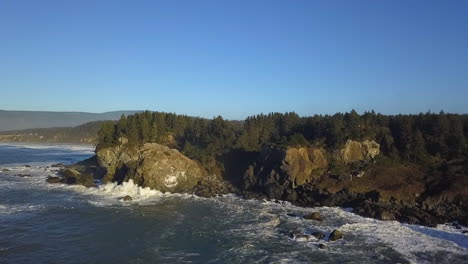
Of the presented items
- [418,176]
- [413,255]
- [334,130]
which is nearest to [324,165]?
[334,130]

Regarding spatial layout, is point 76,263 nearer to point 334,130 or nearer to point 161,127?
point 334,130

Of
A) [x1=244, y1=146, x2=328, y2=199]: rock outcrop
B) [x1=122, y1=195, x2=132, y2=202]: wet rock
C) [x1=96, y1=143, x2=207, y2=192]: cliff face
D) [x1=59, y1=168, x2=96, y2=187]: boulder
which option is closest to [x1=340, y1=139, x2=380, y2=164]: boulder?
[x1=244, y1=146, x2=328, y2=199]: rock outcrop

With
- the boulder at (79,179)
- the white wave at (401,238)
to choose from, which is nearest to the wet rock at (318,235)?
the white wave at (401,238)

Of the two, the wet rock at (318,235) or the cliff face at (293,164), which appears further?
the cliff face at (293,164)

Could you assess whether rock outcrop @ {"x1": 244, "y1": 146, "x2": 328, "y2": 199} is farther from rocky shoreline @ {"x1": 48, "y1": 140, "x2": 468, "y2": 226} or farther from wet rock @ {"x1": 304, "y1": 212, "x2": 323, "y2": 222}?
wet rock @ {"x1": 304, "y1": 212, "x2": 323, "y2": 222}

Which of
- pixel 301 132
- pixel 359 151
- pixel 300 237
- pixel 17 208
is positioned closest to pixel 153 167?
pixel 17 208

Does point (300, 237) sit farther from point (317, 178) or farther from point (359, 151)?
point (359, 151)

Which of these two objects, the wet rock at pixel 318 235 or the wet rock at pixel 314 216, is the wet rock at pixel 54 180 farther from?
the wet rock at pixel 318 235
